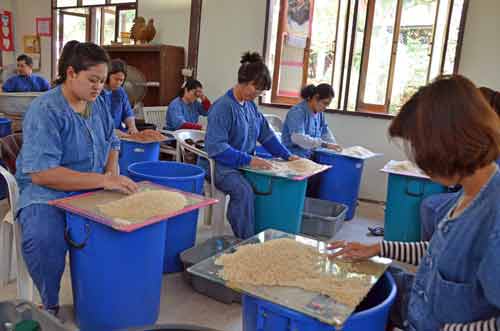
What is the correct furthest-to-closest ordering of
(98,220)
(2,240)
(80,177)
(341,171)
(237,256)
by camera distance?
(341,171) → (2,240) → (80,177) → (98,220) → (237,256)

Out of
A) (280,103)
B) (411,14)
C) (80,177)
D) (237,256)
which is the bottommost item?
(237,256)

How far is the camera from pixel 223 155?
7.91ft

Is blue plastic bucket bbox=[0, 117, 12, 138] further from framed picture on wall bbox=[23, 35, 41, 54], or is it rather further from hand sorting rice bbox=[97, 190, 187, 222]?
framed picture on wall bbox=[23, 35, 41, 54]

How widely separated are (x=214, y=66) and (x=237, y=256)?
3.82 meters

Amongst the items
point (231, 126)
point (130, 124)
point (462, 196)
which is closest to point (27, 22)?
point (130, 124)

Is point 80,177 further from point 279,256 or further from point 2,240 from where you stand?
point 279,256

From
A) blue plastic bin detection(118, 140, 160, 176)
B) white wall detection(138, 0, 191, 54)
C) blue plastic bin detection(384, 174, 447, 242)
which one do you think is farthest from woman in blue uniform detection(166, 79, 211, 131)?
blue plastic bin detection(384, 174, 447, 242)

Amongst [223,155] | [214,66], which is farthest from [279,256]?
[214,66]

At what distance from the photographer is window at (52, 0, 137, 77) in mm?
5590

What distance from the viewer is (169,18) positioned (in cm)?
501

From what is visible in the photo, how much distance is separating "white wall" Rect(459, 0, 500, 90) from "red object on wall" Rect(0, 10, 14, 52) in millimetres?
6754

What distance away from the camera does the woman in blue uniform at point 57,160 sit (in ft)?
5.16

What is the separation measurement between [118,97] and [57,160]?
199 cm

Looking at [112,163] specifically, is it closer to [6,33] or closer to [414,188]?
[414,188]
